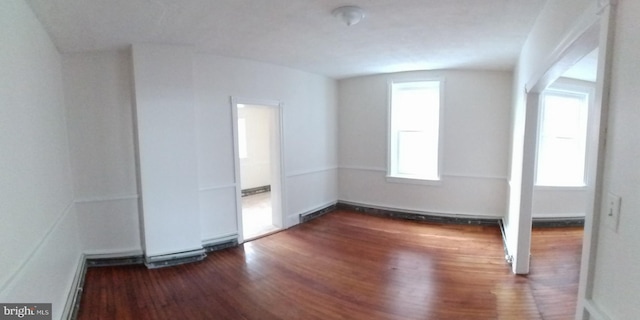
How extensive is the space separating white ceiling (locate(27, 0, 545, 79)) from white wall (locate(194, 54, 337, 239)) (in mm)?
351

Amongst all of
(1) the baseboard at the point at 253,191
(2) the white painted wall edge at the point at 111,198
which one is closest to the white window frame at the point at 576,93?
(2) the white painted wall edge at the point at 111,198

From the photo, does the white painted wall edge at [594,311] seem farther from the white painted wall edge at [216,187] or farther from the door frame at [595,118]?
the white painted wall edge at [216,187]

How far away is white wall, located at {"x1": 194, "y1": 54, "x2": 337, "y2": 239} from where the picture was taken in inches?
138

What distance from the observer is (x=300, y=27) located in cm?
261

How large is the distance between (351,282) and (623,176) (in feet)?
7.47

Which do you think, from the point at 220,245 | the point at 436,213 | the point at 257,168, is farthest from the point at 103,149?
the point at 436,213

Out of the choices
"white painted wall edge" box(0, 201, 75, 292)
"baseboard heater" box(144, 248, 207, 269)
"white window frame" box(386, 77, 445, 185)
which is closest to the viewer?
"white painted wall edge" box(0, 201, 75, 292)

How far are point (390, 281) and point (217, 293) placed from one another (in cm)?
174

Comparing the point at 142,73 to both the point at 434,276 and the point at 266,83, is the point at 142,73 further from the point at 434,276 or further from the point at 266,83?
the point at 434,276

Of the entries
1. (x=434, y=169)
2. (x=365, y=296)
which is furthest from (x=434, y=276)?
(x=434, y=169)

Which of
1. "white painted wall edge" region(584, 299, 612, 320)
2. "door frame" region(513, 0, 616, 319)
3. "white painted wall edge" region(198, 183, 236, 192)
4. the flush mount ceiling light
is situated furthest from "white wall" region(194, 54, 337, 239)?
"white painted wall edge" region(584, 299, 612, 320)

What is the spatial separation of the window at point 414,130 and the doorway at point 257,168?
216 centimetres

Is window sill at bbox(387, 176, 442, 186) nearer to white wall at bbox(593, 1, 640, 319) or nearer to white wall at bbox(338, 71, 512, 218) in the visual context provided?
white wall at bbox(338, 71, 512, 218)

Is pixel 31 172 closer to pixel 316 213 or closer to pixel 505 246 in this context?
pixel 316 213
